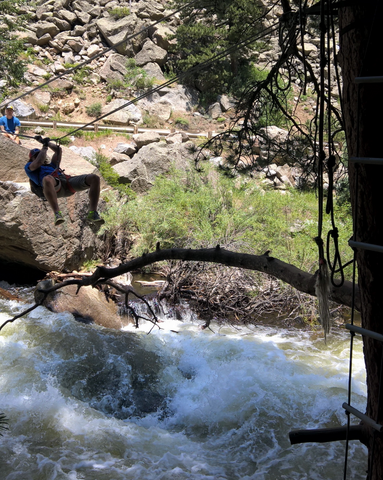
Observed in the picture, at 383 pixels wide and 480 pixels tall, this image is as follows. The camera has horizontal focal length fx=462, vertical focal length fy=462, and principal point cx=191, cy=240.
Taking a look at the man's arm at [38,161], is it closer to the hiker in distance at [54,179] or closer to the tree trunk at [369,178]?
the hiker in distance at [54,179]

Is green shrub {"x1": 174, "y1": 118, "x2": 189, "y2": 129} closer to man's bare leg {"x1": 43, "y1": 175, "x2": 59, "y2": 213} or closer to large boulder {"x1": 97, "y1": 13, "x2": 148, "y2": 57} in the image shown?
large boulder {"x1": 97, "y1": 13, "x2": 148, "y2": 57}

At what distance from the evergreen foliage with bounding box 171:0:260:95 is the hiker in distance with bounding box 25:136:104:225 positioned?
52.8 feet

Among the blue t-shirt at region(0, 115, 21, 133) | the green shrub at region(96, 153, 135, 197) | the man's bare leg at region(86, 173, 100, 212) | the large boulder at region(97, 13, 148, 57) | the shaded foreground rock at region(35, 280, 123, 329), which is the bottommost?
the shaded foreground rock at region(35, 280, 123, 329)

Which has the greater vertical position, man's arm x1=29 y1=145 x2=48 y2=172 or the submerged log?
man's arm x1=29 y1=145 x2=48 y2=172

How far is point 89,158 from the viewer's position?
602 inches

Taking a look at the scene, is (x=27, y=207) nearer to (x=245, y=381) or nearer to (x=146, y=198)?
(x=146, y=198)

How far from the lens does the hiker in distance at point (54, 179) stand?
545 centimetres

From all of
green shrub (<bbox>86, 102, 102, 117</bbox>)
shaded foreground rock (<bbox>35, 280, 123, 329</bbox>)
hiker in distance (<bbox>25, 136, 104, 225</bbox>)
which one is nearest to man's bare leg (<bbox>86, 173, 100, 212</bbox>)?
hiker in distance (<bbox>25, 136, 104, 225</bbox>)

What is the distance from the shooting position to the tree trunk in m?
1.94

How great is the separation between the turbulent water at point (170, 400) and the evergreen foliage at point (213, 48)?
1615 centimetres

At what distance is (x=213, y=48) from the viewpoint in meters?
21.4

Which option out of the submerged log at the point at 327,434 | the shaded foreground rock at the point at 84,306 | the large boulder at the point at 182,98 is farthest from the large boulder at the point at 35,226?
the large boulder at the point at 182,98

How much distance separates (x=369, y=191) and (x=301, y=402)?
449 centimetres

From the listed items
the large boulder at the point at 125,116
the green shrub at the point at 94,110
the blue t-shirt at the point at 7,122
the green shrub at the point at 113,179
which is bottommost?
the green shrub at the point at 113,179
